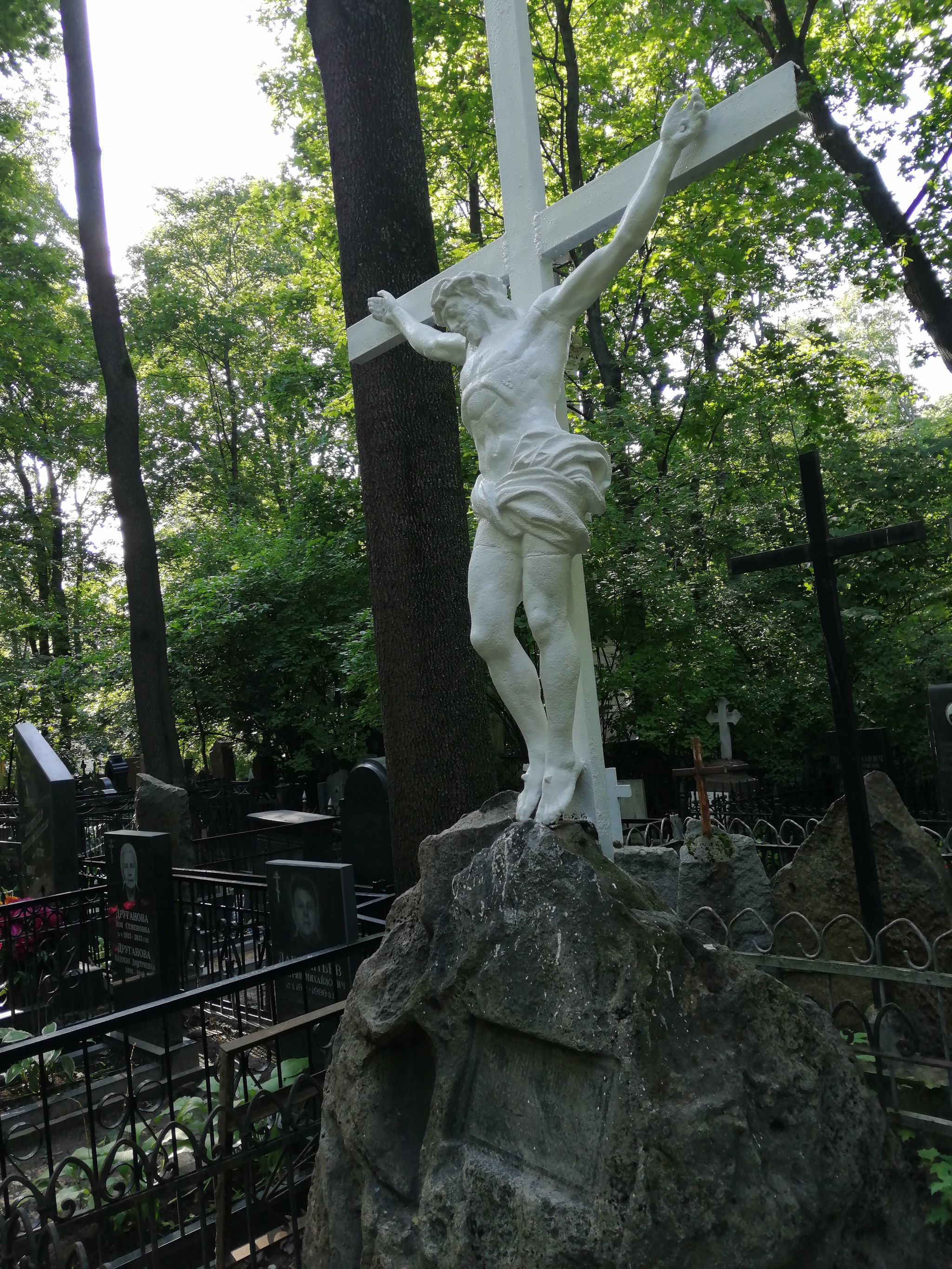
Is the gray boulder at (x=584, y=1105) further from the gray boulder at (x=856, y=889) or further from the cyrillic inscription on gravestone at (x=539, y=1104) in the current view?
the gray boulder at (x=856, y=889)

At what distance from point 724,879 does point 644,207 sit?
3.07 metres

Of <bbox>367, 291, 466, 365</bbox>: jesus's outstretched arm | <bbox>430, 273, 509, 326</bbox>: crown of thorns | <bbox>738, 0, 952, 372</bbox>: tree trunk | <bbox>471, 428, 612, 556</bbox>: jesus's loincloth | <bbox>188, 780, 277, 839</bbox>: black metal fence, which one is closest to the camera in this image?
<bbox>471, 428, 612, 556</bbox>: jesus's loincloth

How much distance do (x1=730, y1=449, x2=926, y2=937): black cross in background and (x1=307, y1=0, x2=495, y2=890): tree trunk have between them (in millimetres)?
1682

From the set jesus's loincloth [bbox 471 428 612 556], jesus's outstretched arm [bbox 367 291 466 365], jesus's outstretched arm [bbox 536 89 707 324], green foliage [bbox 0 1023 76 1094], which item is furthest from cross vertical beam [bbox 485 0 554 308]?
green foliage [bbox 0 1023 76 1094]

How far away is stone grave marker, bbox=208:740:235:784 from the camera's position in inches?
653

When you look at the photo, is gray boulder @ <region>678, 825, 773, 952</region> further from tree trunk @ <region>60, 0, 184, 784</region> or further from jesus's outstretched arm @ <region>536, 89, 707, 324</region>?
tree trunk @ <region>60, 0, 184, 784</region>

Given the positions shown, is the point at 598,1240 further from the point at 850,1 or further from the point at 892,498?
the point at 850,1

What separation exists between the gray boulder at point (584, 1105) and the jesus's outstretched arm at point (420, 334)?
1.97m

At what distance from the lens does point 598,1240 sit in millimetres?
Answer: 2033

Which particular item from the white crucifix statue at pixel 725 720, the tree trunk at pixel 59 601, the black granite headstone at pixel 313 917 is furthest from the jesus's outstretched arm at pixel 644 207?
the tree trunk at pixel 59 601

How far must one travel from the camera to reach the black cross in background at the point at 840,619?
3889 millimetres

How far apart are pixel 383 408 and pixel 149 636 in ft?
21.8

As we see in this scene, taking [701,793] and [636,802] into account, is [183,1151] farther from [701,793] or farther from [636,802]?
[636,802]

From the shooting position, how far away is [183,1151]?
4758 mm
